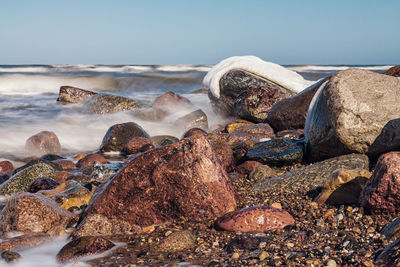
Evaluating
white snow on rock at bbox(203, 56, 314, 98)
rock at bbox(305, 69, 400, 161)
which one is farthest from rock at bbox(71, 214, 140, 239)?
white snow on rock at bbox(203, 56, 314, 98)

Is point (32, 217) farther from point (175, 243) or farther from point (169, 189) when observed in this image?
point (175, 243)

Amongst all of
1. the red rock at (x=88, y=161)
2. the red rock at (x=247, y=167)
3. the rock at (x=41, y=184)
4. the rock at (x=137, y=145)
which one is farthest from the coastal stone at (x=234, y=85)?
the rock at (x=41, y=184)

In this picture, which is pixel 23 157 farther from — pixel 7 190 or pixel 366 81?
pixel 366 81

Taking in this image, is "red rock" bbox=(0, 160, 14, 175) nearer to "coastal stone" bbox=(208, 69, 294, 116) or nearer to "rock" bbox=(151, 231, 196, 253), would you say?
"rock" bbox=(151, 231, 196, 253)

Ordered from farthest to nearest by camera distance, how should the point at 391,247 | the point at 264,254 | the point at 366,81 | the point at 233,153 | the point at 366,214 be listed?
the point at 233,153 → the point at 366,81 → the point at 366,214 → the point at 264,254 → the point at 391,247

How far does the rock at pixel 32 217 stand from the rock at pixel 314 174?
66.8 inches

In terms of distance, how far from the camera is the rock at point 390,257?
2.23 m

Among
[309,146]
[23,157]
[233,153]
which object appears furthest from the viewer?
[23,157]

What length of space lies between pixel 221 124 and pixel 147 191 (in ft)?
19.2

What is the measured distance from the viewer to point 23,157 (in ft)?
24.8

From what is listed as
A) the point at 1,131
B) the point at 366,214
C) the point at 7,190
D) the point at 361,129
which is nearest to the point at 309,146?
the point at 361,129

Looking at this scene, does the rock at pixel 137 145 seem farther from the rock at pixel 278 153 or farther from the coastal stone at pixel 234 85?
the coastal stone at pixel 234 85

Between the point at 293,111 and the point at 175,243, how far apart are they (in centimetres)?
452

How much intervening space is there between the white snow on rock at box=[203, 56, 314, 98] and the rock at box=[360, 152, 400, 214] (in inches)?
238
